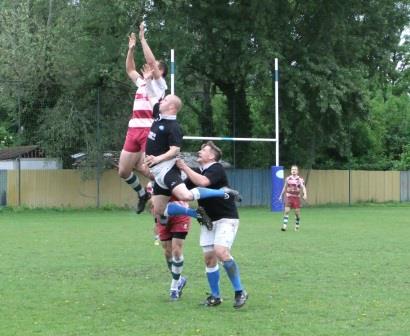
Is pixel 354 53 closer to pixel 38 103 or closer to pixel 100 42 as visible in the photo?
pixel 100 42

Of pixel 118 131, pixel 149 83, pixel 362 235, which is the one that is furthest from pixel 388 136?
pixel 149 83

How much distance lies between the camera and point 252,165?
40000mm

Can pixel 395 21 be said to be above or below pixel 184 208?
above

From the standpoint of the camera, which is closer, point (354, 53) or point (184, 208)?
point (184, 208)

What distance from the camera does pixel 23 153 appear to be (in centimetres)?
4022

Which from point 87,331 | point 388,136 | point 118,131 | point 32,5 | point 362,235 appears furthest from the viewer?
point 388,136

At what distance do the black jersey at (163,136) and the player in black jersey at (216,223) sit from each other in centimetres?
30

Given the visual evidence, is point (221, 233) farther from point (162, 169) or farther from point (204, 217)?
point (162, 169)

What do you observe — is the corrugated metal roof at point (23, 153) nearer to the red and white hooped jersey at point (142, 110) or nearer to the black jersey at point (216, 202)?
the red and white hooped jersey at point (142, 110)

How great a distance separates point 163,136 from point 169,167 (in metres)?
0.42

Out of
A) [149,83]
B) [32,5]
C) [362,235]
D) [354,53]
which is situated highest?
[32,5]

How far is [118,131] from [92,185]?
2.99 meters

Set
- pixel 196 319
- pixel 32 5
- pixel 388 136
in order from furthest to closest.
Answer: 1. pixel 388 136
2. pixel 32 5
3. pixel 196 319

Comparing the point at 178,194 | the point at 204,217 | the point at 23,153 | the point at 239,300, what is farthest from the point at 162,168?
the point at 23,153
